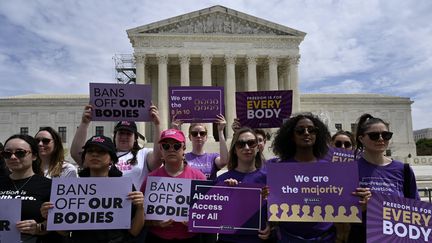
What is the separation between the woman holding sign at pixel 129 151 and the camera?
6617 millimetres

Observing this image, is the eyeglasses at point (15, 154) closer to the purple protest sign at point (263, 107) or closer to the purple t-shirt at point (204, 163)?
the purple t-shirt at point (204, 163)

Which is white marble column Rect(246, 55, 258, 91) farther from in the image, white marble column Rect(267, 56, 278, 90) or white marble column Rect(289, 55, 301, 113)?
white marble column Rect(289, 55, 301, 113)

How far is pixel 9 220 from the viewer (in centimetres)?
483

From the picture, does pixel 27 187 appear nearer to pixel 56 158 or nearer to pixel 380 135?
pixel 56 158

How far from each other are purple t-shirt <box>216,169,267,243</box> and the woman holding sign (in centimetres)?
153

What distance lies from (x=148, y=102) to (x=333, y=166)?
13.1ft

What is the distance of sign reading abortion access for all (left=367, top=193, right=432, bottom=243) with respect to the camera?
15.5 ft

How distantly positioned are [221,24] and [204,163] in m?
44.6

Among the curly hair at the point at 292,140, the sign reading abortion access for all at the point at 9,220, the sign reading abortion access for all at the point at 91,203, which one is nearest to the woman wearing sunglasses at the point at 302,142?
the curly hair at the point at 292,140

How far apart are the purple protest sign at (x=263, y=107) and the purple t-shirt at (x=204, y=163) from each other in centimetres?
257

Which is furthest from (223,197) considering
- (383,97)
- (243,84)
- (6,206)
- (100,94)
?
(383,97)

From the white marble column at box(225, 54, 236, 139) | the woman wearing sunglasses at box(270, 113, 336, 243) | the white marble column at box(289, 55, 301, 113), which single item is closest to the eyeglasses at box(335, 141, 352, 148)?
the woman wearing sunglasses at box(270, 113, 336, 243)

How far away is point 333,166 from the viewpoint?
500 cm

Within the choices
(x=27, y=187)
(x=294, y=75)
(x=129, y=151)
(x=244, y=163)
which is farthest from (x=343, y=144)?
(x=294, y=75)
